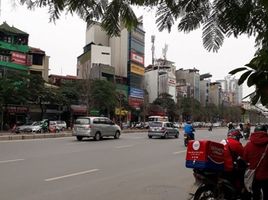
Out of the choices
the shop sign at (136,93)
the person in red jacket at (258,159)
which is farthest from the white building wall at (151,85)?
the person in red jacket at (258,159)

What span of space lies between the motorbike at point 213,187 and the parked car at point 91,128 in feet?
74.6

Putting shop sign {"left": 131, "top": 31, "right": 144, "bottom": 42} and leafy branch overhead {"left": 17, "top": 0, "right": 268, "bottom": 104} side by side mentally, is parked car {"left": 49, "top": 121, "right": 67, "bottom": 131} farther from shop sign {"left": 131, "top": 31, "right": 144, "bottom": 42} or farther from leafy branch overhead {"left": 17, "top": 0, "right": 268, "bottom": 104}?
leafy branch overhead {"left": 17, "top": 0, "right": 268, "bottom": 104}

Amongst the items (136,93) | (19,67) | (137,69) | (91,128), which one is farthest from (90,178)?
(136,93)

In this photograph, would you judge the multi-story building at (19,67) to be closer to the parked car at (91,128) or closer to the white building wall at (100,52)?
the white building wall at (100,52)

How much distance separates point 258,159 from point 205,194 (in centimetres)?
91

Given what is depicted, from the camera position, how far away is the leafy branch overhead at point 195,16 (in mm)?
2607

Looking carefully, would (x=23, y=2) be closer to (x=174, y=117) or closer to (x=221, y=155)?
(x=221, y=155)

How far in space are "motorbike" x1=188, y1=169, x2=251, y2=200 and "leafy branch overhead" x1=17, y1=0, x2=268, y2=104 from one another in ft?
11.6

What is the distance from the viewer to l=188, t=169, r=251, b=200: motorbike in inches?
244

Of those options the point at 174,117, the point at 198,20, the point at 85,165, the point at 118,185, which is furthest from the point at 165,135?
the point at 174,117

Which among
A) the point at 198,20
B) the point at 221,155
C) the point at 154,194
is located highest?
the point at 198,20

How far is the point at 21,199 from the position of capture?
8.14 m

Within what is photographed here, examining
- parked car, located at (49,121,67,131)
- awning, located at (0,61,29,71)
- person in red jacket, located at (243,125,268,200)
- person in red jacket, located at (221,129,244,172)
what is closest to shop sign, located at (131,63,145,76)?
awning, located at (0,61,29,71)

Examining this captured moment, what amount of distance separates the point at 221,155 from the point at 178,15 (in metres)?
3.83
